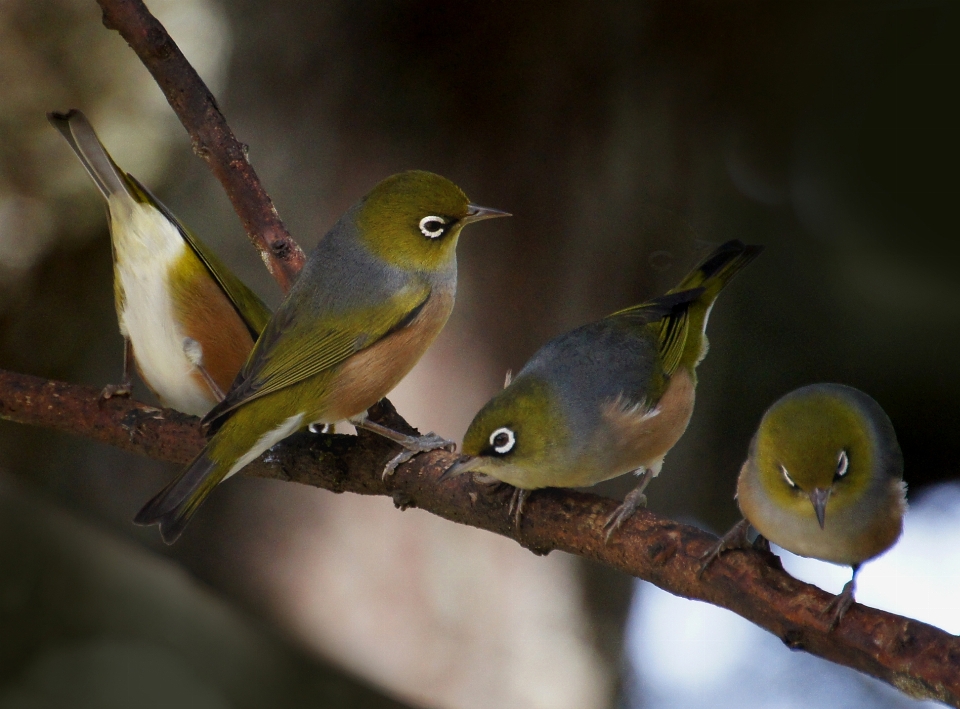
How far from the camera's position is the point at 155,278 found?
4.52ft

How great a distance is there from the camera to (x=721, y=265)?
137 centimetres

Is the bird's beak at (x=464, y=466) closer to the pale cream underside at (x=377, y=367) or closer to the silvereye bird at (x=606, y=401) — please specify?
the silvereye bird at (x=606, y=401)

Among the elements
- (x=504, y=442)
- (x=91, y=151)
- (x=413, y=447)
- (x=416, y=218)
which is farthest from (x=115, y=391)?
(x=504, y=442)

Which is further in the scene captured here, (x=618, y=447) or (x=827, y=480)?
(x=618, y=447)

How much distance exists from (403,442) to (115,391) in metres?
0.60

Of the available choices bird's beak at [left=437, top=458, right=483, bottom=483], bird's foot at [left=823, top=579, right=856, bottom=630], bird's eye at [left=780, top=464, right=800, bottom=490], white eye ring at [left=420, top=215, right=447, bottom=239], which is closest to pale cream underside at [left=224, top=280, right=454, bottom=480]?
white eye ring at [left=420, top=215, right=447, bottom=239]

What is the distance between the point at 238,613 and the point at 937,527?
1656 mm

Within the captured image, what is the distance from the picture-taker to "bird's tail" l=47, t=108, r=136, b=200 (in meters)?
1.25

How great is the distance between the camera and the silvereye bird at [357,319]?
1.19 metres

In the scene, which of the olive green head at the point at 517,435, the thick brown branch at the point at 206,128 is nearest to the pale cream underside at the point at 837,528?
the olive green head at the point at 517,435

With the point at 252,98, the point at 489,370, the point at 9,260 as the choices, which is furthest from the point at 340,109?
the point at 9,260

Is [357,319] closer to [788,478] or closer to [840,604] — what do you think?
[788,478]

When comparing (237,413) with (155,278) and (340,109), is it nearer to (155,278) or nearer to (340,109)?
(155,278)

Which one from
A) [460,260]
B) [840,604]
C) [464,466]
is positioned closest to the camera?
[840,604]
